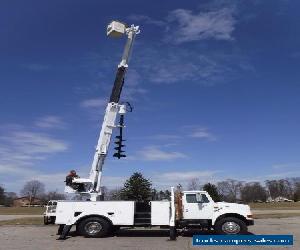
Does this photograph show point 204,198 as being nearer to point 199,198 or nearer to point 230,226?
point 199,198

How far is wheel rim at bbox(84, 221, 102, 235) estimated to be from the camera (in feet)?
57.4

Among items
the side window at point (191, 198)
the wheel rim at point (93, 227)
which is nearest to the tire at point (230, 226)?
the side window at point (191, 198)

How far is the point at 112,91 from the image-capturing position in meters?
21.1

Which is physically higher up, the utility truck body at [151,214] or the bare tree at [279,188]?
the bare tree at [279,188]

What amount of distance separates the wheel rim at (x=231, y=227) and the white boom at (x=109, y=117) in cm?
570

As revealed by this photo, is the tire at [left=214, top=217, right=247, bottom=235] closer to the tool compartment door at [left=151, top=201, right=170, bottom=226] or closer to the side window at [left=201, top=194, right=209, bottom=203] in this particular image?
the side window at [left=201, top=194, right=209, bottom=203]

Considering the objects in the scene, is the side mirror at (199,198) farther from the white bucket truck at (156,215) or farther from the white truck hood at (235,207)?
the white truck hood at (235,207)

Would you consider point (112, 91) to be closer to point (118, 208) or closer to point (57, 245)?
point (118, 208)

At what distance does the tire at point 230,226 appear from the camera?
670 inches

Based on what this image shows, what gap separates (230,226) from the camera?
675 inches

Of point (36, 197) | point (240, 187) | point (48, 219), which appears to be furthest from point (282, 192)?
point (48, 219)

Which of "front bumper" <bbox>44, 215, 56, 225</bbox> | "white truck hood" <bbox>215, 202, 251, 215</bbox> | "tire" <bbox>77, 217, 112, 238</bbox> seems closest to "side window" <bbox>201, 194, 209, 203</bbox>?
"white truck hood" <bbox>215, 202, 251, 215</bbox>

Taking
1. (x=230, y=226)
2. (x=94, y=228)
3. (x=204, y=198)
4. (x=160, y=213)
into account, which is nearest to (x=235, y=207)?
(x=230, y=226)

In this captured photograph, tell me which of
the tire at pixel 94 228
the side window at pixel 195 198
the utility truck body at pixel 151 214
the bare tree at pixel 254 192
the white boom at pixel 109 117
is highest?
the bare tree at pixel 254 192
